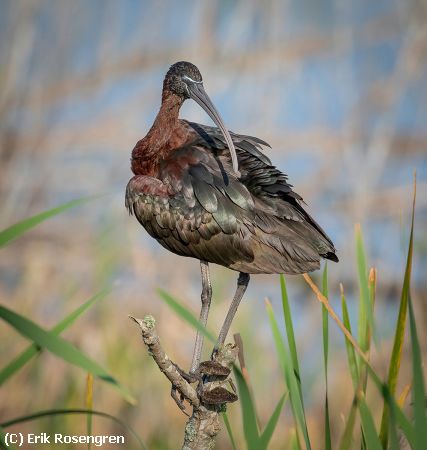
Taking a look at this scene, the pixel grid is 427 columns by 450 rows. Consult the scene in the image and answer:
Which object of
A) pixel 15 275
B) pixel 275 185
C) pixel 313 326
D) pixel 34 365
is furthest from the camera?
pixel 15 275

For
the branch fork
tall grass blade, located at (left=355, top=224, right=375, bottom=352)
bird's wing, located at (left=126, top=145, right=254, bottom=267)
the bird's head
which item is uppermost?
the bird's head

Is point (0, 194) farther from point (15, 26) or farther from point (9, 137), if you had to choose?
point (15, 26)

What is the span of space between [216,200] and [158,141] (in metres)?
0.52

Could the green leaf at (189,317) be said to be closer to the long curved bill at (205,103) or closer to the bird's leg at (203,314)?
the long curved bill at (205,103)

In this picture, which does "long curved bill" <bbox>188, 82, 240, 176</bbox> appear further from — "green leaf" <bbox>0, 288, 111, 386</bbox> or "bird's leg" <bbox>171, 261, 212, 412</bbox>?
"green leaf" <bbox>0, 288, 111, 386</bbox>

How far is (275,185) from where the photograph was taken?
3.30 m

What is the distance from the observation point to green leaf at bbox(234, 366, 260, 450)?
2.02m

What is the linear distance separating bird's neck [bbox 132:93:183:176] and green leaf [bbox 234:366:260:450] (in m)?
1.79

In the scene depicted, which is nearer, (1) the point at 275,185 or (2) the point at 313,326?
(1) the point at 275,185

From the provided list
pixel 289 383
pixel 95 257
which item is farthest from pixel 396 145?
pixel 289 383

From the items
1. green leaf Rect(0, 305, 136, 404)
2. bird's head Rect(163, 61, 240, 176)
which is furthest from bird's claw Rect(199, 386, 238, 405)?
bird's head Rect(163, 61, 240, 176)

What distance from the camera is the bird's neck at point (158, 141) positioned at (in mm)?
3670

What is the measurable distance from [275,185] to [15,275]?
7755 mm

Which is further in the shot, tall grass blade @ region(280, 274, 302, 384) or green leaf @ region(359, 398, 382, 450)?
tall grass blade @ region(280, 274, 302, 384)
